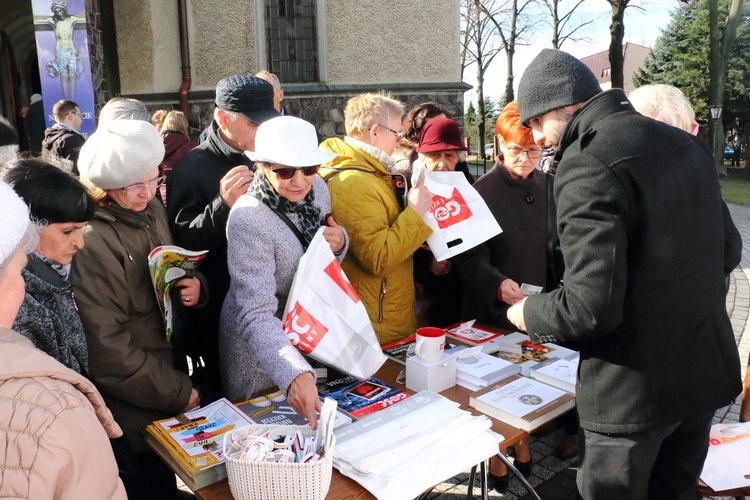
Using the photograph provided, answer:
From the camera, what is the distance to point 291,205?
7.05 ft

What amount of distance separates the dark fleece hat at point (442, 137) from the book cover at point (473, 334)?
94cm

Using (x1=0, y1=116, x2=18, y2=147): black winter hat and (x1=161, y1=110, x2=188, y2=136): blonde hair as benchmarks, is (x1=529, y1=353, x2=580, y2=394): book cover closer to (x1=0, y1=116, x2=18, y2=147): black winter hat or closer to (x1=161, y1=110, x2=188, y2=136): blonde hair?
Answer: (x1=0, y1=116, x2=18, y2=147): black winter hat

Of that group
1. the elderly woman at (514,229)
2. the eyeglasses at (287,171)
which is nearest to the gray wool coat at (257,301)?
the eyeglasses at (287,171)

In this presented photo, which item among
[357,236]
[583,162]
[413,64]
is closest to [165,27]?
[413,64]

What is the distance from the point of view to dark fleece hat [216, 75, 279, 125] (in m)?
2.66

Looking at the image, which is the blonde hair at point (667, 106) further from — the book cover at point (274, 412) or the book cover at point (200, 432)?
the book cover at point (200, 432)

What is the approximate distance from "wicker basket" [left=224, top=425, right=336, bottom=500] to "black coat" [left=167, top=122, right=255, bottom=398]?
1.37 meters

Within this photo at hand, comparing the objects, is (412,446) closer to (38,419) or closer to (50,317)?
(38,419)

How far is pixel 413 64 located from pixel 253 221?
28.1 feet

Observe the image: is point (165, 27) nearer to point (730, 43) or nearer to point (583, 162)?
point (583, 162)

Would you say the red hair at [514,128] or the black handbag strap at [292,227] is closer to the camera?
the black handbag strap at [292,227]

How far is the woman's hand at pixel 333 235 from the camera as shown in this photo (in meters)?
2.22

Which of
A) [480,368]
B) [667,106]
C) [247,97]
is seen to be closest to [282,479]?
[480,368]

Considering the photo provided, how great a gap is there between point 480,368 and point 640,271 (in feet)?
2.49
